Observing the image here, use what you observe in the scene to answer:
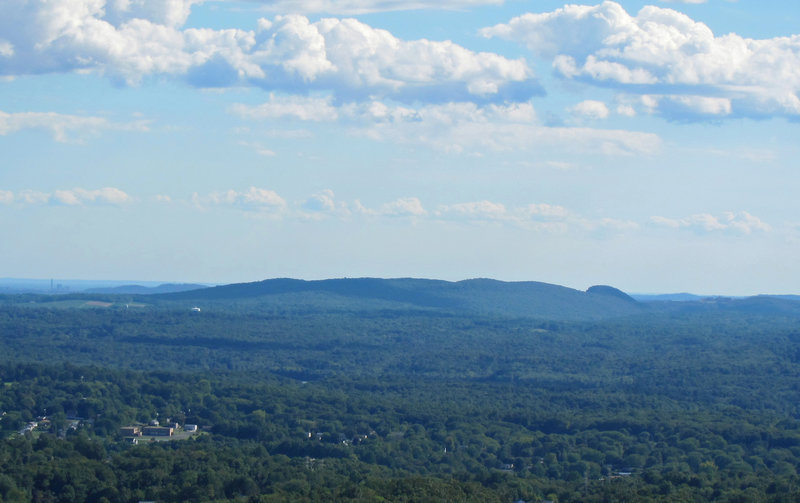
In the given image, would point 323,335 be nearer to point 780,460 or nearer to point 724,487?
point 780,460

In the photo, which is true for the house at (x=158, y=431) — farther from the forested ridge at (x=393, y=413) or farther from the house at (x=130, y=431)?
the forested ridge at (x=393, y=413)

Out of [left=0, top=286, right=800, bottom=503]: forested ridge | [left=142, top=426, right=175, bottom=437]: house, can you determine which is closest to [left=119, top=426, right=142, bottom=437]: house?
[left=0, top=286, right=800, bottom=503]: forested ridge

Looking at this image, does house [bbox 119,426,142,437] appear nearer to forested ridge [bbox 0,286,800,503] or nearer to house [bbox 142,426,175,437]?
A: forested ridge [bbox 0,286,800,503]

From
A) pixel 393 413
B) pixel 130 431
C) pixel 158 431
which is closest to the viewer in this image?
pixel 130 431

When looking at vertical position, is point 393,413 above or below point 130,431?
above

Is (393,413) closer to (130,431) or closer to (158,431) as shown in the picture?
(158,431)

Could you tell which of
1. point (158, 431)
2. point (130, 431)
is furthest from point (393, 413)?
point (130, 431)

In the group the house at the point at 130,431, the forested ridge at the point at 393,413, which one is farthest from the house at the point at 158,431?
the forested ridge at the point at 393,413

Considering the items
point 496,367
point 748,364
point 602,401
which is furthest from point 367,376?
point 748,364
